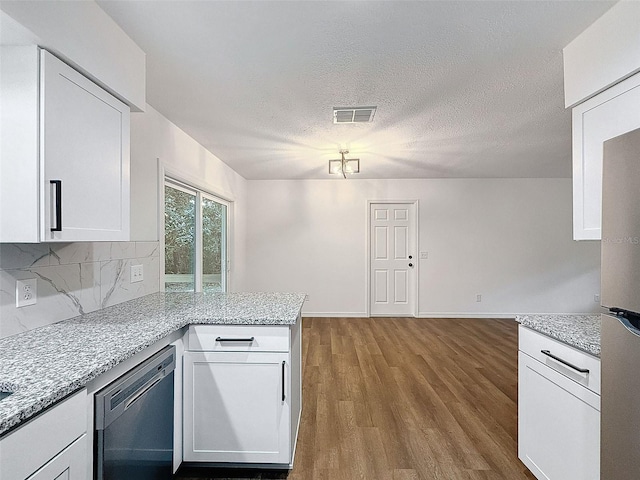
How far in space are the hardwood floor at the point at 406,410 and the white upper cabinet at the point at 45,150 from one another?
1.49 metres

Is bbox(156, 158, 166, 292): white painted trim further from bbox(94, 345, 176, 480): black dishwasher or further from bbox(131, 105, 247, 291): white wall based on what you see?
bbox(94, 345, 176, 480): black dishwasher

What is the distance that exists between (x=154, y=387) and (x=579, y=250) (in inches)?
255

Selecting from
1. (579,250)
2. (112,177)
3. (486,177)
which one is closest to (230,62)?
(112,177)

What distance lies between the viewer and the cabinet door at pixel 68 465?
904mm

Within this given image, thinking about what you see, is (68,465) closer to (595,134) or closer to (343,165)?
(595,134)

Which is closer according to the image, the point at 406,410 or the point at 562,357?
the point at 562,357

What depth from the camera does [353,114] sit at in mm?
2732

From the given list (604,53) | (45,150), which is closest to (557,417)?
(604,53)

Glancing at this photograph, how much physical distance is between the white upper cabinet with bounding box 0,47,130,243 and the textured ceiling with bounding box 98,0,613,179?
1.52 ft

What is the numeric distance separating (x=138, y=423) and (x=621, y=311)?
183 centimetres

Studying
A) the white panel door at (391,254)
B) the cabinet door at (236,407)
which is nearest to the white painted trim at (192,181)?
the cabinet door at (236,407)

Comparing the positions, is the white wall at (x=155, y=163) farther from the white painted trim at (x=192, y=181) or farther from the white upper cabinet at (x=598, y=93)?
the white upper cabinet at (x=598, y=93)

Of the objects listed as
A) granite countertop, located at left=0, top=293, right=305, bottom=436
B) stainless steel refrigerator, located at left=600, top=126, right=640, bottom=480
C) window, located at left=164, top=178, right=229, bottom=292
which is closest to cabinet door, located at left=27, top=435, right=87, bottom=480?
granite countertop, located at left=0, top=293, right=305, bottom=436

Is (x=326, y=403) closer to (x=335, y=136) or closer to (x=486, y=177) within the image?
(x=335, y=136)
